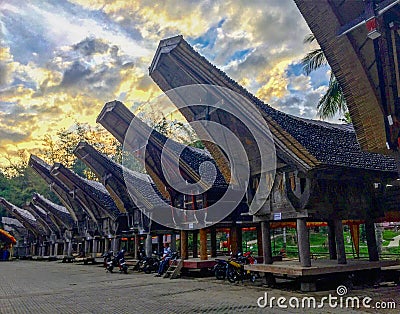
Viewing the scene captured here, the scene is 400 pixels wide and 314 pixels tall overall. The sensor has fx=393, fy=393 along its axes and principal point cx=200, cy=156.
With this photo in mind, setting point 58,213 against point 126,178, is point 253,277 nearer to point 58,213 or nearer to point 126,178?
point 126,178

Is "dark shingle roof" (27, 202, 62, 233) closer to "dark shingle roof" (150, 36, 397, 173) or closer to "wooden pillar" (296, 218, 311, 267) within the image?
"dark shingle roof" (150, 36, 397, 173)

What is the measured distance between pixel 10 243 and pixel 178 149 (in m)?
31.8

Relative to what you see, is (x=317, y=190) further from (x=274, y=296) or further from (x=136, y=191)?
(x=136, y=191)

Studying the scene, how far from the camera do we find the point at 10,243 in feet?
129

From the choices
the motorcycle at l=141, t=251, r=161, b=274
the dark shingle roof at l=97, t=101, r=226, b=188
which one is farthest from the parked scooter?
the dark shingle roof at l=97, t=101, r=226, b=188

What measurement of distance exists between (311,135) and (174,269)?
279 inches

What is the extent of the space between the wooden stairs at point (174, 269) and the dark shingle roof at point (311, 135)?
675cm

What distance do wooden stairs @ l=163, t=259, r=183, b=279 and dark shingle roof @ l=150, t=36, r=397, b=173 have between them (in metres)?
6.75

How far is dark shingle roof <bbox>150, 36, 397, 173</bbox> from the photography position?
29.7 feet

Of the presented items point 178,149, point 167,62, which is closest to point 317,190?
point 167,62

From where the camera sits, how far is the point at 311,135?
385 inches

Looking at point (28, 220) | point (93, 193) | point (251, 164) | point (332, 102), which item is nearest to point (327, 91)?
point (332, 102)

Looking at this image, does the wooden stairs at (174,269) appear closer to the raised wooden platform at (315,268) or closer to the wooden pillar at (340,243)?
the raised wooden platform at (315,268)

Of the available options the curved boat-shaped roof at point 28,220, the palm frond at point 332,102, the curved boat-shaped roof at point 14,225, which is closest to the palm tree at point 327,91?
the palm frond at point 332,102
